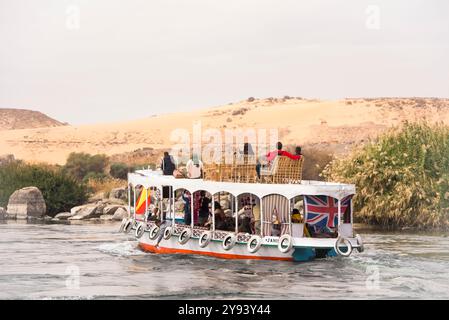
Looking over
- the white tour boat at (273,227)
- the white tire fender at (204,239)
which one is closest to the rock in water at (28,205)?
the white tour boat at (273,227)

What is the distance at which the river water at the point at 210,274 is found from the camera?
2469 cm

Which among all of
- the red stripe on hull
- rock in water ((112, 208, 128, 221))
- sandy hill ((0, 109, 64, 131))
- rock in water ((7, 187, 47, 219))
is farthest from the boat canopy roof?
sandy hill ((0, 109, 64, 131))

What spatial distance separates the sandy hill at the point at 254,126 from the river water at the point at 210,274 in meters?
44.7

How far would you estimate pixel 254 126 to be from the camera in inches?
3462

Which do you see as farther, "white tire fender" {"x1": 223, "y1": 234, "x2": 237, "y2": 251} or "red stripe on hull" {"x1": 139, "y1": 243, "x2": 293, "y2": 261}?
"white tire fender" {"x1": 223, "y1": 234, "x2": 237, "y2": 251}

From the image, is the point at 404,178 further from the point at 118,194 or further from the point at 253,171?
the point at 118,194

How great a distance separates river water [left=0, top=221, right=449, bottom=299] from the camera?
2469 cm

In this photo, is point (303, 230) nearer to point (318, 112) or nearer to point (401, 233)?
point (401, 233)

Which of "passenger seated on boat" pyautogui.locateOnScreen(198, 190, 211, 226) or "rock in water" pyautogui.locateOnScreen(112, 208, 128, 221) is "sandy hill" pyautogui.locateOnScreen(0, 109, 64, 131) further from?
"passenger seated on boat" pyautogui.locateOnScreen(198, 190, 211, 226)

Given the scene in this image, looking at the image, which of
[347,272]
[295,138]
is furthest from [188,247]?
[295,138]

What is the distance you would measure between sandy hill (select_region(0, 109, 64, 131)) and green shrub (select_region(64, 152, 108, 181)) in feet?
101

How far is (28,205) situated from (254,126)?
44131mm

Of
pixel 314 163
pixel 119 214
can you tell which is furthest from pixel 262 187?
pixel 314 163

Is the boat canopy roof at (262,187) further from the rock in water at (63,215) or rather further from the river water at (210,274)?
the rock in water at (63,215)
